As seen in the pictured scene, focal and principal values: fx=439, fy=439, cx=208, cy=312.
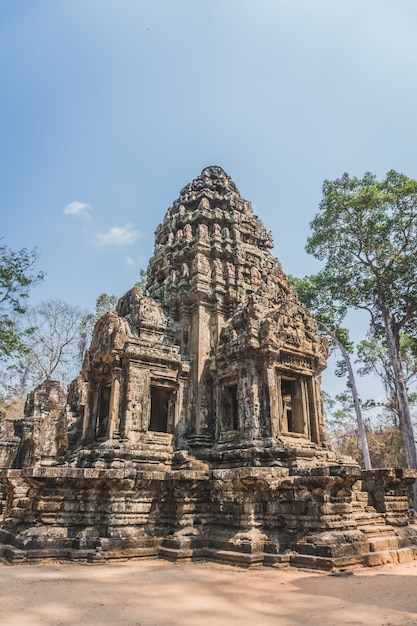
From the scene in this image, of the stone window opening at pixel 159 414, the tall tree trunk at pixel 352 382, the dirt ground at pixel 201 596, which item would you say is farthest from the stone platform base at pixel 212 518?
the tall tree trunk at pixel 352 382

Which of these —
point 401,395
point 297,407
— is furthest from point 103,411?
point 401,395

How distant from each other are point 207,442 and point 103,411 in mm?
3079

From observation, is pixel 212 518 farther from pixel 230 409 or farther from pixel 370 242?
pixel 370 242

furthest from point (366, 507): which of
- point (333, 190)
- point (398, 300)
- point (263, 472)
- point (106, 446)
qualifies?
point (333, 190)

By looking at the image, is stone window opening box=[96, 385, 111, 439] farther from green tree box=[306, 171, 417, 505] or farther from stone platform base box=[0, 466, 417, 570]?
green tree box=[306, 171, 417, 505]

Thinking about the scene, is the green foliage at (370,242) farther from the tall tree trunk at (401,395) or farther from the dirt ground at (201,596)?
the dirt ground at (201,596)

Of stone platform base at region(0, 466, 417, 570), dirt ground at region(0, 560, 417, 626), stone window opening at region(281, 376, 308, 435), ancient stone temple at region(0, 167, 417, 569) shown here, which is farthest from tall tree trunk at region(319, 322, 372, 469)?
dirt ground at region(0, 560, 417, 626)

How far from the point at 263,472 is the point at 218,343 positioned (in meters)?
4.36

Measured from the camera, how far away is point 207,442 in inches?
449

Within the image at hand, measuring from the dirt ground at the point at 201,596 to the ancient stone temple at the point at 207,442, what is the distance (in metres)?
0.74

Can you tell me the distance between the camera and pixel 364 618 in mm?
4809

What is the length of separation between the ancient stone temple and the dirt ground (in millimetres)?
739

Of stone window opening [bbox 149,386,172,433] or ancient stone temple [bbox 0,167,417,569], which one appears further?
stone window opening [bbox 149,386,172,433]

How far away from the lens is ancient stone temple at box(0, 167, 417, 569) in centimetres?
861
